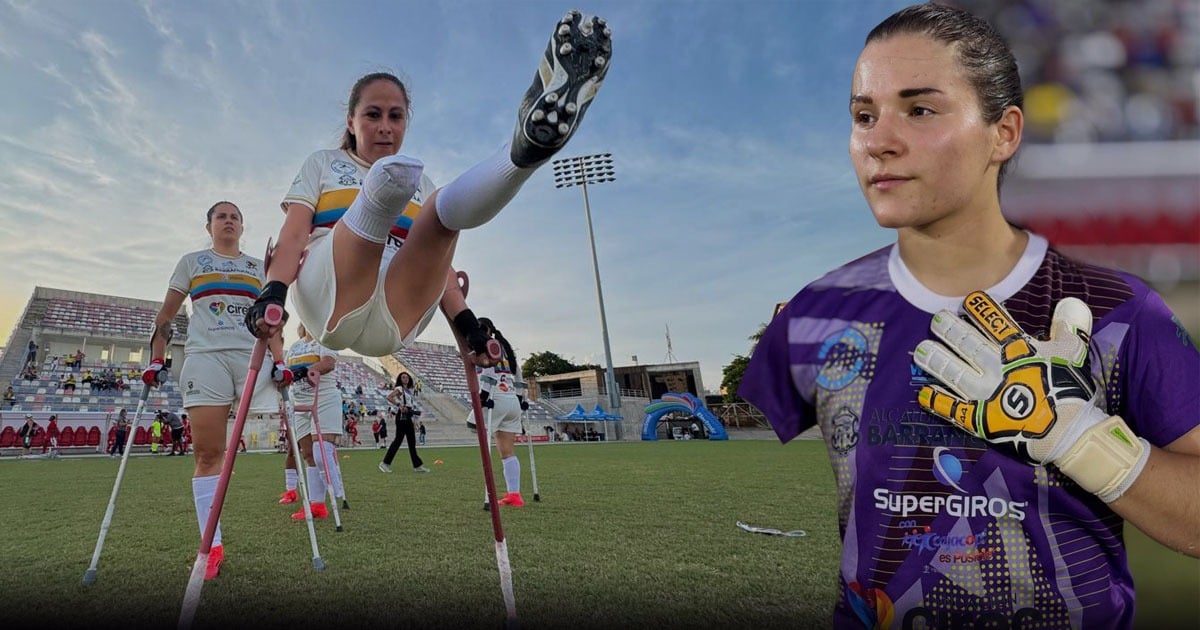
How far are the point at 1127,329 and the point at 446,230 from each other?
198 centimetres

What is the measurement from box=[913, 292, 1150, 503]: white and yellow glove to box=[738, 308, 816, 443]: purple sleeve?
0.33 metres

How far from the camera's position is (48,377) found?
99.5ft

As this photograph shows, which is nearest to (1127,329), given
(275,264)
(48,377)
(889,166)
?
(889,166)

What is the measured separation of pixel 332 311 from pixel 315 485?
4.20 m

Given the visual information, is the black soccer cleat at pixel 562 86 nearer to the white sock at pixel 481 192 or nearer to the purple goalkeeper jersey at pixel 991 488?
the white sock at pixel 481 192

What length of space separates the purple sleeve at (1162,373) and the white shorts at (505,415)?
6.03 metres

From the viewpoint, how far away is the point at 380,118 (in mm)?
2988

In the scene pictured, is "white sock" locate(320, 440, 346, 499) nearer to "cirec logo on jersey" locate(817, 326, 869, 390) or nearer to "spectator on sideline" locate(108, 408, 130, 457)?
"cirec logo on jersey" locate(817, 326, 869, 390)

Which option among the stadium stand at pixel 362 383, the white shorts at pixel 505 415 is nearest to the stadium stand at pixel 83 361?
the stadium stand at pixel 362 383

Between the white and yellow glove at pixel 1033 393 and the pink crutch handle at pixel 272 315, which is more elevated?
the pink crutch handle at pixel 272 315

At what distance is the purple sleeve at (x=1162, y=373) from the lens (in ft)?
2.92

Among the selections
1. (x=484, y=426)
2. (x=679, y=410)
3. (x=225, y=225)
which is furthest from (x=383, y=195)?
(x=679, y=410)

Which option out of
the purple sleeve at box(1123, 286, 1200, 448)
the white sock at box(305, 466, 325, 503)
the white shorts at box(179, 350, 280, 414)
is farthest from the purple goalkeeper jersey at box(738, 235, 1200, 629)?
the white sock at box(305, 466, 325, 503)

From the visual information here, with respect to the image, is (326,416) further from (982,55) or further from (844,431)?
(982,55)
